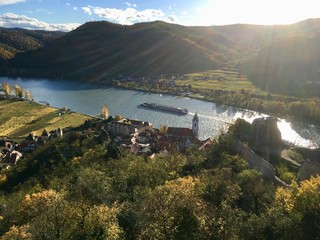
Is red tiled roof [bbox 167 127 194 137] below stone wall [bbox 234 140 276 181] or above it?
below

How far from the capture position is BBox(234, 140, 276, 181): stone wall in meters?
42.5

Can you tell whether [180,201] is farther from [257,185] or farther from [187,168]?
[187,168]

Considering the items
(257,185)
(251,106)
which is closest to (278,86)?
(251,106)

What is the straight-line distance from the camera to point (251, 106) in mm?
145000

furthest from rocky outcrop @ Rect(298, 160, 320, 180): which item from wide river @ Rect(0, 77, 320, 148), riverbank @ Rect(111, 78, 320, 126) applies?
riverbank @ Rect(111, 78, 320, 126)

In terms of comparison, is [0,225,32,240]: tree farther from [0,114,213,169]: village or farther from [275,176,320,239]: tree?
[0,114,213,169]: village

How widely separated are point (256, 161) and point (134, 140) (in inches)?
1791

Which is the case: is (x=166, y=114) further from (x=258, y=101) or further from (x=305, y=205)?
(x=305, y=205)

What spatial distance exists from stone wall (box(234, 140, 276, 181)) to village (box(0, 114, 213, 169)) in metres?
24.5

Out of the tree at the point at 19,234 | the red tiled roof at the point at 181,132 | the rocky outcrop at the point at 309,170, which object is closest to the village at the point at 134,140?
the red tiled roof at the point at 181,132

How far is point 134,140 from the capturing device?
88.0 meters

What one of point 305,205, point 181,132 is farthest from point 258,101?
point 305,205

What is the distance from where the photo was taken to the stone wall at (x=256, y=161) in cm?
4253

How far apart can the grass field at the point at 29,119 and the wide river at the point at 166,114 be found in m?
14.8
